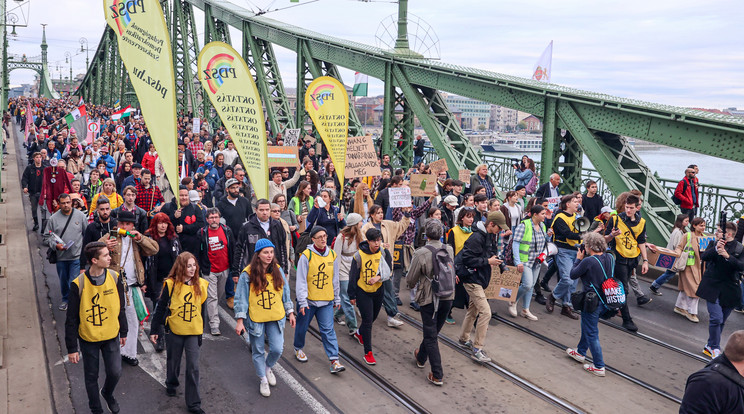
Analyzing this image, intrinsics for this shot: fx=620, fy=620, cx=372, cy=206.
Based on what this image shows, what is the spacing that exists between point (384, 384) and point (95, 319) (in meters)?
2.99

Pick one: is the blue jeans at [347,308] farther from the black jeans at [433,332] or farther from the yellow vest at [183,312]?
the yellow vest at [183,312]

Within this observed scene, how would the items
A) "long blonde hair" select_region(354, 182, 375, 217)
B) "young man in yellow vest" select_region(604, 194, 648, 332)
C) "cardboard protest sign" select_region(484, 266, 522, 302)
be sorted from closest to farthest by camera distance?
"cardboard protest sign" select_region(484, 266, 522, 302)
"young man in yellow vest" select_region(604, 194, 648, 332)
"long blonde hair" select_region(354, 182, 375, 217)

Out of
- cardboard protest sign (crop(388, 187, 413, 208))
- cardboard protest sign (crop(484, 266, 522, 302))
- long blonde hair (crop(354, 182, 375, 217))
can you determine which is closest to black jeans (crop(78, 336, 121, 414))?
cardboard protest sign (crop(388, 187, 413, 208))

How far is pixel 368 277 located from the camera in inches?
276

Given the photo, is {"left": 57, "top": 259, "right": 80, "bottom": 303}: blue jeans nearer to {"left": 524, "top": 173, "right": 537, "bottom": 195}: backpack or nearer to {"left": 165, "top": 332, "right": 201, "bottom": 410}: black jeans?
{"left": 165, "top": 332, "right": 201, "bottom": 410}: black jeans

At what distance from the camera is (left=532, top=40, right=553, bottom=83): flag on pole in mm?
18141

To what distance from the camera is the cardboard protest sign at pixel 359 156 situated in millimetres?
11500

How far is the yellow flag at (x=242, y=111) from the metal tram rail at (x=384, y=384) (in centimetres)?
250

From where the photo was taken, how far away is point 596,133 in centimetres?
1178

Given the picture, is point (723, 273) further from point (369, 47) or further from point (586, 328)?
point (369, 47)

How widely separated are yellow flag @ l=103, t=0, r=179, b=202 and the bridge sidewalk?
97.0 inches

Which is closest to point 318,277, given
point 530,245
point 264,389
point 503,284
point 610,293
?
point 264,389

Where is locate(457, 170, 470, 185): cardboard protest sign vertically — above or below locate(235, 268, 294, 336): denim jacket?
above

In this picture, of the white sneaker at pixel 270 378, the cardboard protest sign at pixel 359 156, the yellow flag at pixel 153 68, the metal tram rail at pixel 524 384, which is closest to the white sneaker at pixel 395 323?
the metal tram rail at pixel 524 384
